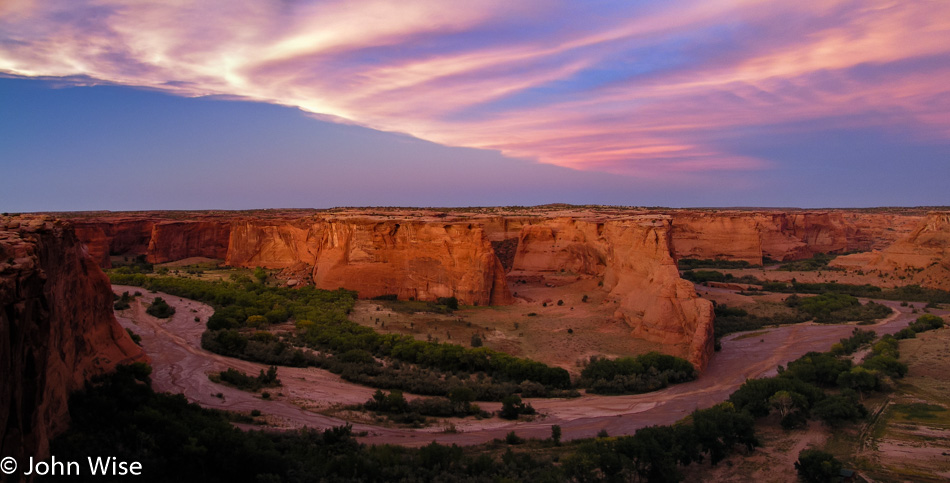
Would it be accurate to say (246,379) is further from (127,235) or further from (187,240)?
(127,235)

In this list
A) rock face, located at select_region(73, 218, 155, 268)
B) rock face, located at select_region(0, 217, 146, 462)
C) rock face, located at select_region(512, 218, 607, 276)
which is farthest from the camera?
rock face, located at select_region(73, 218, 155, 268)

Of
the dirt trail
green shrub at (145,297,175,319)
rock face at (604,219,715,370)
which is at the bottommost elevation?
the dirt trail

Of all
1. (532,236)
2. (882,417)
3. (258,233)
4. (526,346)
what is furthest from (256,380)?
(258,233)

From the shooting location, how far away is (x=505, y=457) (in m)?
12.6

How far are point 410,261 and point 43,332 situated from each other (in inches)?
1055

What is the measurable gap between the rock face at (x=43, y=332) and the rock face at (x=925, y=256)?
5196 centimetres

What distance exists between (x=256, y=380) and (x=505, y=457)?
1025 cm

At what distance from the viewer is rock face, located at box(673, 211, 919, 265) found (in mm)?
61906

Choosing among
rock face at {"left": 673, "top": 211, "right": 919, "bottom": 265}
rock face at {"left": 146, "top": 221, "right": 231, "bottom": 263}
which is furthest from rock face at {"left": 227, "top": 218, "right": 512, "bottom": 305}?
rock face at {"left": 673, "top": 211, "right": 919, "bottom": 265}

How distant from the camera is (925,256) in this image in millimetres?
44688

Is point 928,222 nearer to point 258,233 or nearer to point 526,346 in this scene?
point 526,346

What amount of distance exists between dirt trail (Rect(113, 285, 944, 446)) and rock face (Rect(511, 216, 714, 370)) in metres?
1.90

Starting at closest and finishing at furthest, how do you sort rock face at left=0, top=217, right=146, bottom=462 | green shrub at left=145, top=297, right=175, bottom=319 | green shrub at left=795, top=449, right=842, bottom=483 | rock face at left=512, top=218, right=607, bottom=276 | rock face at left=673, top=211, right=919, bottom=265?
rock face at left=0, top=217, right=146, bottom=462 → green shrub at left=795, top=449, right=842, bottom=483 → green shrub at left=145, top=297, right=175, bottom=319 → rock face at left=512, top=218, right=607, bottom=276 → rock face at left=673, top=211, right=919, bottom=265

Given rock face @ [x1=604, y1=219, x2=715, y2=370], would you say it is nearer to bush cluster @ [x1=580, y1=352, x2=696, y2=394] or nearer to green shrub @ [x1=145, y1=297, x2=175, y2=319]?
bush cluster @ [x1=580, y1=352, x2=696, y2=394]
